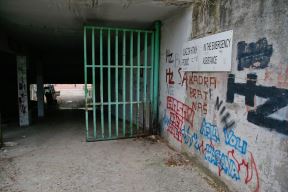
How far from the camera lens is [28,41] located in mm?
7734

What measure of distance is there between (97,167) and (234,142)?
7.40ft

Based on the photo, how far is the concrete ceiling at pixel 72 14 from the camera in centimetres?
419

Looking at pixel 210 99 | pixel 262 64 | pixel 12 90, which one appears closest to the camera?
pixel 262 64

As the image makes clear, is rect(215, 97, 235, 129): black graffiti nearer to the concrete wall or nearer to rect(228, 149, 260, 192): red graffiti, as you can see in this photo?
the concrete wall

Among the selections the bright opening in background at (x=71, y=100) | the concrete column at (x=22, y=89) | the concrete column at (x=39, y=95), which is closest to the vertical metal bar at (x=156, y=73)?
the concrete column at (x=22, y=89)

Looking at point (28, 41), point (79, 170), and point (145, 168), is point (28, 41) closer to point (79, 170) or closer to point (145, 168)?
point (79, 170)

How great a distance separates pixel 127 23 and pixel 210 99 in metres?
3.04

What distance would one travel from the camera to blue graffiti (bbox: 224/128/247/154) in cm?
291

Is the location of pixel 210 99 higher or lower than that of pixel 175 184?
higher

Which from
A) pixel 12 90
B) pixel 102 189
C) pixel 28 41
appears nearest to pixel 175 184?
pixel 102 189

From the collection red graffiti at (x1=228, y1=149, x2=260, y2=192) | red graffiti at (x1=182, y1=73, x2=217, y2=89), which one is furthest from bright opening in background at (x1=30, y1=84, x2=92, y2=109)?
red graffiti at (x1=228, y1=149, x2=260, y2=192)

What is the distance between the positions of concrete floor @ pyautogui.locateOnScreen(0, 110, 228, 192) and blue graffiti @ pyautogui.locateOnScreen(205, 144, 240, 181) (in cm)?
28

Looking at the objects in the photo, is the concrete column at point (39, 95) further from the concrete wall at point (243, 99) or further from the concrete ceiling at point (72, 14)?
the concrete wall at point (243, 99)

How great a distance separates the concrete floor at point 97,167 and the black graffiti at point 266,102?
125 centimetres
